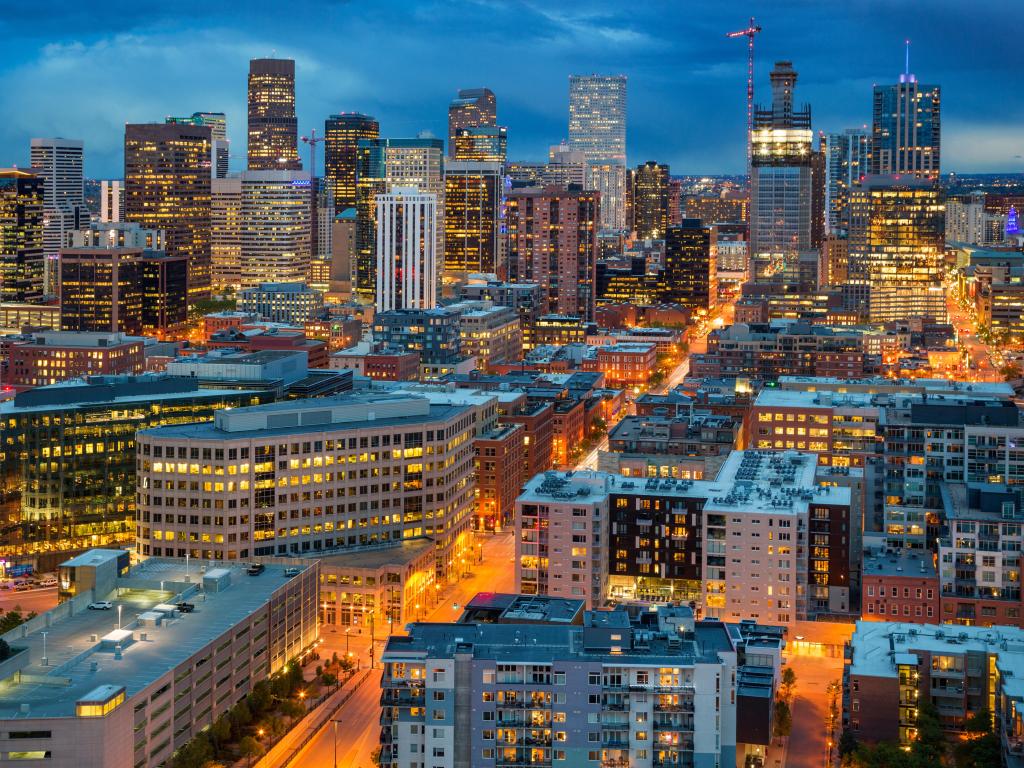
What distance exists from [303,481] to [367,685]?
65.0ft

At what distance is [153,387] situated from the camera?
124125 millimetres

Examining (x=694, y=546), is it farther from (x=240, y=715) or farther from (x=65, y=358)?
(x=65, y=358)

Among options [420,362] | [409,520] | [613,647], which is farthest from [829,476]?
[420,362]

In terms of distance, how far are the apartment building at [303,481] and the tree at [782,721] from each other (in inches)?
1316

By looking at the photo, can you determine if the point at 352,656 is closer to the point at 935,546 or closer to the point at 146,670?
the point at 146,670

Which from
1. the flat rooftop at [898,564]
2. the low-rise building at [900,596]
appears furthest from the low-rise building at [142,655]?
the flat rooftop at [898,564]

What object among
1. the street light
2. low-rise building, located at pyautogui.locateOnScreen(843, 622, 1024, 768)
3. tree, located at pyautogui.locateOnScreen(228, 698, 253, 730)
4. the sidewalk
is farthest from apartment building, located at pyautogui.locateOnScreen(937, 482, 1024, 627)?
tree, located at pyautogui.locateOnScreen(228, 698, 253, 730)

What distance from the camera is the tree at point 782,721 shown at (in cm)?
7881

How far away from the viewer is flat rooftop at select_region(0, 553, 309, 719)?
6906 cm

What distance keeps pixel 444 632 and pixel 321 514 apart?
1346 inches

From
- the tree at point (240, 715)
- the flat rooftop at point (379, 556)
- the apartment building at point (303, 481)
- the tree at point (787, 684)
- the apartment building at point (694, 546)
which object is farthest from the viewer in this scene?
the apartment building at point (303, 481)

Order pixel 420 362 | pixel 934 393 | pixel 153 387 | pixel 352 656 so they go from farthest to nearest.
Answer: pixel 420 362 < pixel 934 393 < pixel 153 387 < pixel 352 656

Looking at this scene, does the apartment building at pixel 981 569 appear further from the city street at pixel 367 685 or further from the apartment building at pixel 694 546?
the city street at pixel 367 685

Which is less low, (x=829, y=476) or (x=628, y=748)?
(x=829, y=476)
